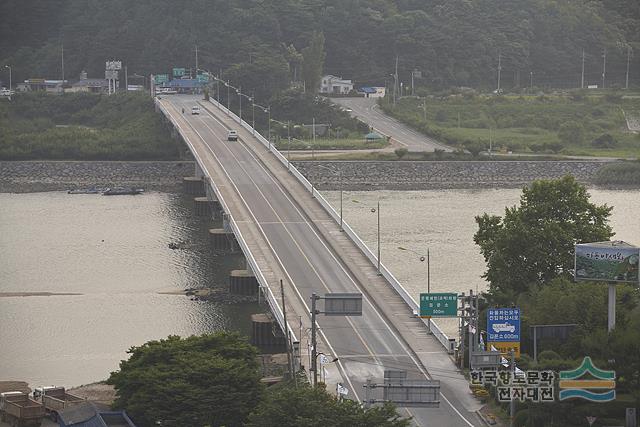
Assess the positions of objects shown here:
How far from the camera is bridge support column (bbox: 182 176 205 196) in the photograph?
88312 millimetres

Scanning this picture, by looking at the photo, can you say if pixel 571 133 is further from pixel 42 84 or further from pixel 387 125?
pixel 42 84

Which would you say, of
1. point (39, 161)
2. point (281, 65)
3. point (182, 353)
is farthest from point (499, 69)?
point (182, 353)

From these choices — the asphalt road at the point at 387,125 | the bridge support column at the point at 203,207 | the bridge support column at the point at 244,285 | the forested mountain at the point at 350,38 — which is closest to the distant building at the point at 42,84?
the forested mountain at the point at 350,38

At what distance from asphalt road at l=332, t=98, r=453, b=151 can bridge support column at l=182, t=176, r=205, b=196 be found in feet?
62.1

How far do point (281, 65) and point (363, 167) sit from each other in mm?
30914

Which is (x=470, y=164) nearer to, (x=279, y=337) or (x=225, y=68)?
(x=225, y=68)

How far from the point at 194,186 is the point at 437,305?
44.2 metres

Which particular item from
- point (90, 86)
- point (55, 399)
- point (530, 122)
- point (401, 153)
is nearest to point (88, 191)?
point (401, 153)

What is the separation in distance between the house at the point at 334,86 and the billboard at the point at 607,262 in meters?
86.8

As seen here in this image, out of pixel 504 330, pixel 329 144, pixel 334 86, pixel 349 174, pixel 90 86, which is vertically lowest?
pixel 349 174

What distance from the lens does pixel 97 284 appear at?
6122 centimetres

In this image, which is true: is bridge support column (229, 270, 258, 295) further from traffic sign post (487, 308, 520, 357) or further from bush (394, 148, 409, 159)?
bush (394, 148, 409, 159)

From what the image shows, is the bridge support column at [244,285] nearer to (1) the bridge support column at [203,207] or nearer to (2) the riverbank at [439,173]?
(1) the bridge support column at [203,207]

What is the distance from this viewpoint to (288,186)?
248 feet
